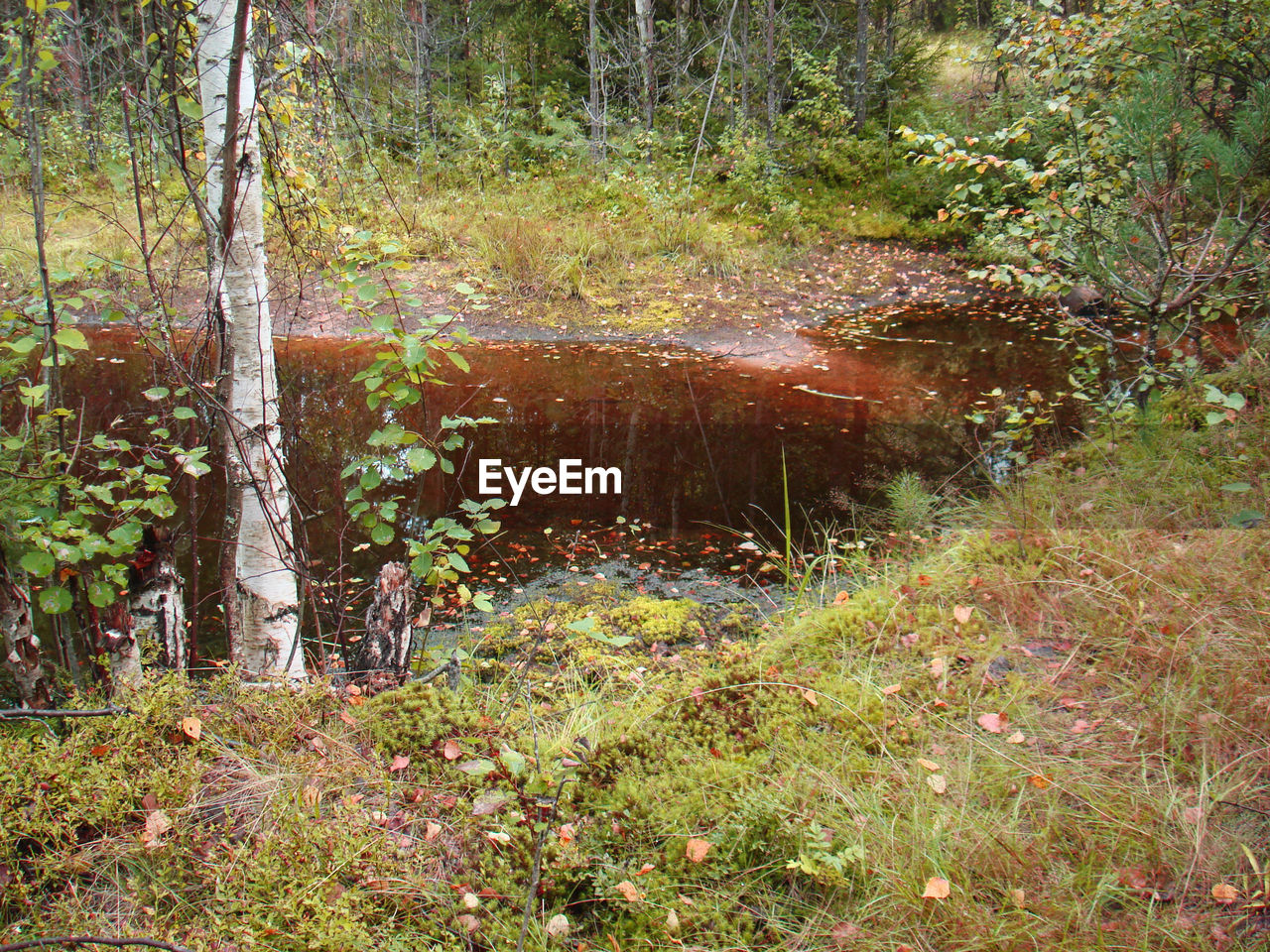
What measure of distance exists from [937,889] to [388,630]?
2317 millimetres

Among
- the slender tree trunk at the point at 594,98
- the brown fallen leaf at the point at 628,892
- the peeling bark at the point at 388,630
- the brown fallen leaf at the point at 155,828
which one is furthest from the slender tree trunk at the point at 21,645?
the slender tree trunk at the point at 594,98

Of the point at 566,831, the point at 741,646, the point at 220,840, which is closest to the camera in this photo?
the point at 220,840

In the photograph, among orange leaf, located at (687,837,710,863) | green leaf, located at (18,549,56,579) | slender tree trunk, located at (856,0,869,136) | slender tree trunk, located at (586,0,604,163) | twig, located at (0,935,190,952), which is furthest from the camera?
slender tree trunk, located at (856,0,869,136)

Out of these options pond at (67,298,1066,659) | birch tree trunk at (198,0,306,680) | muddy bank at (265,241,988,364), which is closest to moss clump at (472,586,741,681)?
pond at (67,298,1066,659)

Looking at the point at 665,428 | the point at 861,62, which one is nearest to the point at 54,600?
the point at 665,428

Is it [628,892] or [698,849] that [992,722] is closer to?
[698,849]

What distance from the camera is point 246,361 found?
2783 mm

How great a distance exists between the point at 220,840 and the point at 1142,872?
7.41 feet

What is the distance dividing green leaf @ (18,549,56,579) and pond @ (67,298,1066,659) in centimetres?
110

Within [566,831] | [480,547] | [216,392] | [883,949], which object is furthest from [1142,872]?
[480,547]

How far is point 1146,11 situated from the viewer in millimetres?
4027

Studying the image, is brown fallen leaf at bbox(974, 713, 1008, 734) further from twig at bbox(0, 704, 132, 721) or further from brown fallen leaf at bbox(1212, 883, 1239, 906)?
twig at bbox(0, 704, 132, 721)

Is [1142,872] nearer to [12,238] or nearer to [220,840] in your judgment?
[220,840]

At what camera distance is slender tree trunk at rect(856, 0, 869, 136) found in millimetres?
12900
